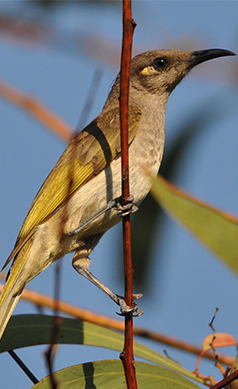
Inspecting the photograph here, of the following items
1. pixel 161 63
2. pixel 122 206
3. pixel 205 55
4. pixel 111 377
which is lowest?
pixel 111 377

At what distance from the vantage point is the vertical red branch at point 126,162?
1.72 m

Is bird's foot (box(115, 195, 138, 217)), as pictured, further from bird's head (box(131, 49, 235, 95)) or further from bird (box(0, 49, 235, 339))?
bird's head (box(131, 49, 235, 95))

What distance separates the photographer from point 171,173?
13.2 ft

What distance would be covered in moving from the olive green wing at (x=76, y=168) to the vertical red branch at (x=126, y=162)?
104 cm

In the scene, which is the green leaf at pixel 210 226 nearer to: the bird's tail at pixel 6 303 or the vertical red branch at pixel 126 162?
the vertical red branch at pixel 126 162

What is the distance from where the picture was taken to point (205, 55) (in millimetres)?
3893

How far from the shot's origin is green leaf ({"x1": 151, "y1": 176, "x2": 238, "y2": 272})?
269cm

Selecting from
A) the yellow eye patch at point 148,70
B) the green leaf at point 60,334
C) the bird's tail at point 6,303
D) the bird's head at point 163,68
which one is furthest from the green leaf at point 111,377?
the yellow eye patch at point 148,70

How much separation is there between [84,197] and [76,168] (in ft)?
0.75

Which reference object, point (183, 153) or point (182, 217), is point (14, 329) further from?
point (183, 153)

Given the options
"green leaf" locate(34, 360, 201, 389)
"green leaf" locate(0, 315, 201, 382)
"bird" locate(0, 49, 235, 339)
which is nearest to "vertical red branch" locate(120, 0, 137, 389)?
"green leaf" locate(34, 360, 201, 389)

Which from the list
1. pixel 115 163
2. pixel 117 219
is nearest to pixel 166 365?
pixel 117 219

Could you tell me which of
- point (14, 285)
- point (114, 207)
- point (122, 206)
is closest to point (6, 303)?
point (14, 285)

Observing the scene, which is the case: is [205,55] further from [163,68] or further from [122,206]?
[122,206]
